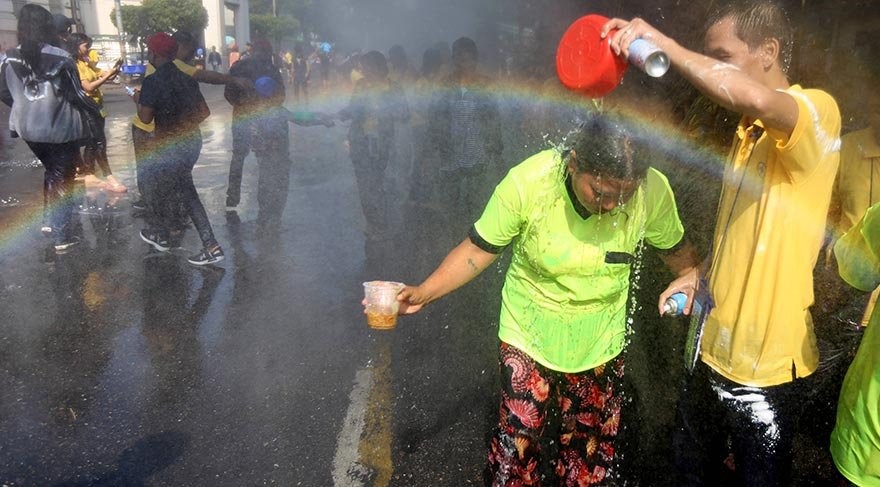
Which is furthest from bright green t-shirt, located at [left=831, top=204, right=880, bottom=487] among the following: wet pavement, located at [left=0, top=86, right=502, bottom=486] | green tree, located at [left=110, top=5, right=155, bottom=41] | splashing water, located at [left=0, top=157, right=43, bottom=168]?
green tree, located at [left=110, top=5, right=155, bottom=41]

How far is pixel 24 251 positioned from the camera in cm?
617

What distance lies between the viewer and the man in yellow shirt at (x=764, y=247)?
1.83 meters

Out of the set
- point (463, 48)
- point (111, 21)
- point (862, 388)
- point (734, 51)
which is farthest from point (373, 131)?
point (111, 21)

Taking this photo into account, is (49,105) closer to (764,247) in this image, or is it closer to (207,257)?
(207,257)

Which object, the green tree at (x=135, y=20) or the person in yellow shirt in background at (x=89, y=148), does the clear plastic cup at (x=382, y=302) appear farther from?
the green tree at (x=135, y=20)

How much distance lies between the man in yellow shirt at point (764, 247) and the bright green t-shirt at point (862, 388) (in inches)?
5.1

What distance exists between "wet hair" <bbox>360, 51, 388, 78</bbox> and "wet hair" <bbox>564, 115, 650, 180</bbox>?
5478 millimetres

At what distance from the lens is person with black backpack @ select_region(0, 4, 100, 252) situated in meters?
5.58

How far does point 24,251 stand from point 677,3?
6.14 metres

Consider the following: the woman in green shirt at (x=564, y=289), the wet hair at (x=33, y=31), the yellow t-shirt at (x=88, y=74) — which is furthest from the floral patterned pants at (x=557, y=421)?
the yellow t-shirt at (x=88, y=74)

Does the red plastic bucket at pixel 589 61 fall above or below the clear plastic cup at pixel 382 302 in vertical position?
above

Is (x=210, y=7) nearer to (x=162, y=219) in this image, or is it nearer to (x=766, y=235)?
(x=162, y=219)

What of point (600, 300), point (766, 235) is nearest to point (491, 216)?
point (600, 300)

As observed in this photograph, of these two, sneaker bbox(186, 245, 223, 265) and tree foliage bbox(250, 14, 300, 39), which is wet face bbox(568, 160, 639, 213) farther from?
tree foliage bbox(250, 14, 300, 39)
